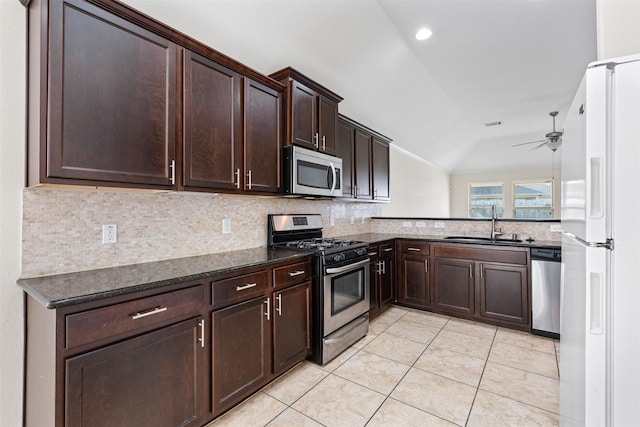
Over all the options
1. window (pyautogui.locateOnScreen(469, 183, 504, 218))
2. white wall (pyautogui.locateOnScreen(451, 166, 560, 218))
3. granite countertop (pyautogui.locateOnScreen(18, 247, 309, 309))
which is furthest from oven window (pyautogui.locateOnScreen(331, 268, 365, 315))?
window (pyautogui.locateOnScreen(469, 183, 504, 218))

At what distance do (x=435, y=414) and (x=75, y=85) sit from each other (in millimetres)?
2697

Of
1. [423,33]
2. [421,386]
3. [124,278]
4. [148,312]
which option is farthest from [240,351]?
[423,33]

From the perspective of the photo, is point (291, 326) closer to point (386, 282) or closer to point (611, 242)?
point (386, 282)

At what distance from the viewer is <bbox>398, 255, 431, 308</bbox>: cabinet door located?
3557 millimetres

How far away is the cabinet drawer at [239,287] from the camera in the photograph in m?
1.70

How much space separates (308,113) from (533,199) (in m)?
8.33

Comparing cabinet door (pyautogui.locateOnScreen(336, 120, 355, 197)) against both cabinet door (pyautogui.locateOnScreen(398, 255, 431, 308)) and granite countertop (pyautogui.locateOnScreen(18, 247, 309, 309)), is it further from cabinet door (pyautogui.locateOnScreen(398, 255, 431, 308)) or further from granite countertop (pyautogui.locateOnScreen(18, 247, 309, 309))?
granite countertop (pyautogui.locateOnScreen(18, 247, 309, 309))

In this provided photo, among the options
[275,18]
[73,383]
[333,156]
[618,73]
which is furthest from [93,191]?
[618,73]

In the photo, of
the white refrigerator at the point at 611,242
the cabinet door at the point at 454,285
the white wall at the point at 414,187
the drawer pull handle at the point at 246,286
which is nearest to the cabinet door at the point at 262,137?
the drawer pull handle at the point at 246,286

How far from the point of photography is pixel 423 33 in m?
2.97

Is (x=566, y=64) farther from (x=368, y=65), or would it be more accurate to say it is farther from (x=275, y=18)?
(x=275, y=18)

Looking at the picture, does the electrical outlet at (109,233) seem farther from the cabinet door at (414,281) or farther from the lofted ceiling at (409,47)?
the cabinet door at (414,281)

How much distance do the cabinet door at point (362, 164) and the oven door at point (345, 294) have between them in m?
1.14

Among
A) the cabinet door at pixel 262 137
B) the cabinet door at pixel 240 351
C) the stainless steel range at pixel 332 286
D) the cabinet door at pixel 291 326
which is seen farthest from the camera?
the stainless steel range at pixel 332 286
